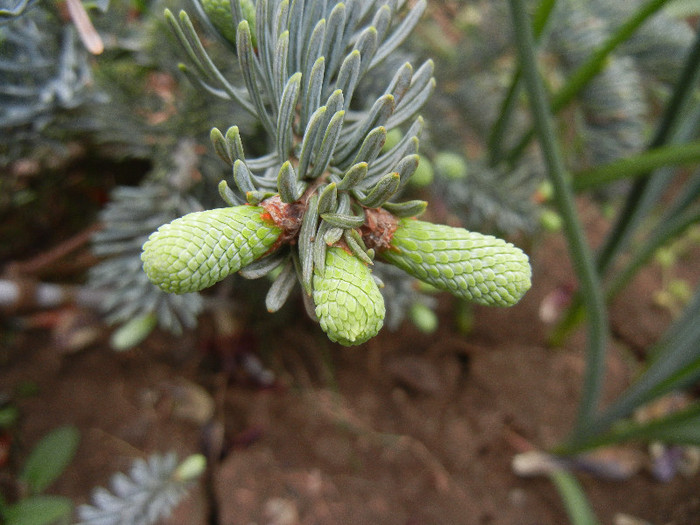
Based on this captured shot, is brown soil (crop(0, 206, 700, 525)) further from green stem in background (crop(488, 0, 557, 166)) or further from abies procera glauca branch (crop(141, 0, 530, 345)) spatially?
abies procera glauca branch (crop(141, 0, 530, 345))

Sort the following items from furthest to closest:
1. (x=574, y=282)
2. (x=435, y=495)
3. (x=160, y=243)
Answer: (x=574, y=282), (x=435, y=495), (x=160, y=243)

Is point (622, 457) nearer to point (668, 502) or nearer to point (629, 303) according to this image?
point (668, 502)

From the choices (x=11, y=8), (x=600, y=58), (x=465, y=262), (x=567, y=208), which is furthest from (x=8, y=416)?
(x=600, y=58)

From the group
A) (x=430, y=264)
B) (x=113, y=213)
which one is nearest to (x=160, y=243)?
(x=430, y=264)

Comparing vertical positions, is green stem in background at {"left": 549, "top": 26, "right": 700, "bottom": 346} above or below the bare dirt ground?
above

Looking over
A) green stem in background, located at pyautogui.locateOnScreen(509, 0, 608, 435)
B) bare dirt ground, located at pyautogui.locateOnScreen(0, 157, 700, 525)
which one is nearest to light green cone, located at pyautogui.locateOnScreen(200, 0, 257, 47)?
green stem in background, located at pyautogui.locateOnScreen(509, 0, 608, 435)

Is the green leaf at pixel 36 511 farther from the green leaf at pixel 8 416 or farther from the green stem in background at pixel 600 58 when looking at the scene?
the green stem in background at pixel 600 58

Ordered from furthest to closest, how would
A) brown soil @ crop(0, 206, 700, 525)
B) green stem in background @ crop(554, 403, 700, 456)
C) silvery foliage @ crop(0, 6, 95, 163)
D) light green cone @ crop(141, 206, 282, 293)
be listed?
1. brown soil @ crop(0, 206, 700, 525)
2. green stem in background @ crop(554, 403, 700, 456)
3. silvery foliage @ crop(0, 6, 95, 163)
4. light green cone @ crop(141, 206, 282, 293)
